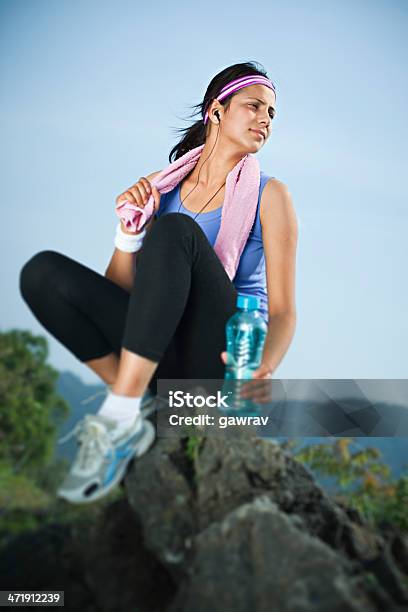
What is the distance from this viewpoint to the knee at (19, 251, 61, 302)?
1353mm

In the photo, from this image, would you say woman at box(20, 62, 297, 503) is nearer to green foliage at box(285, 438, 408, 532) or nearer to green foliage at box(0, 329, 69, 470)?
green foliage at box(0, 329, 69, 470)

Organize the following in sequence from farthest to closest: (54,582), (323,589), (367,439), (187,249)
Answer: (367,439) → (187,249) → (54,582) → (323,589)

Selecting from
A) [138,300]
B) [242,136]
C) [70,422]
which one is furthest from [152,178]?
[70,422]

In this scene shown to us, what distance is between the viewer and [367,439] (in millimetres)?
1824

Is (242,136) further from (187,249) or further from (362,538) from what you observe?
(362,538)

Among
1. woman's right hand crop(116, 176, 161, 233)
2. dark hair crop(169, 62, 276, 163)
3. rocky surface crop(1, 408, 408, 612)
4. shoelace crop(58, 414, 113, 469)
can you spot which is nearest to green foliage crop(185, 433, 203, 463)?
rocky surface crop(1, 408, 408, 612)

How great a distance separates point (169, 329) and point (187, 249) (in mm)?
201

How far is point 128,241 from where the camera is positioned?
163 cm

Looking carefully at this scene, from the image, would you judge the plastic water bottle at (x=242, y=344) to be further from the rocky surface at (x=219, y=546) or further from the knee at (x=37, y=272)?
the knee at (x=37, y=272)

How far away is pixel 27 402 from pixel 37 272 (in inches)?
13.8

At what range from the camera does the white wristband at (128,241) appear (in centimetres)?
163
